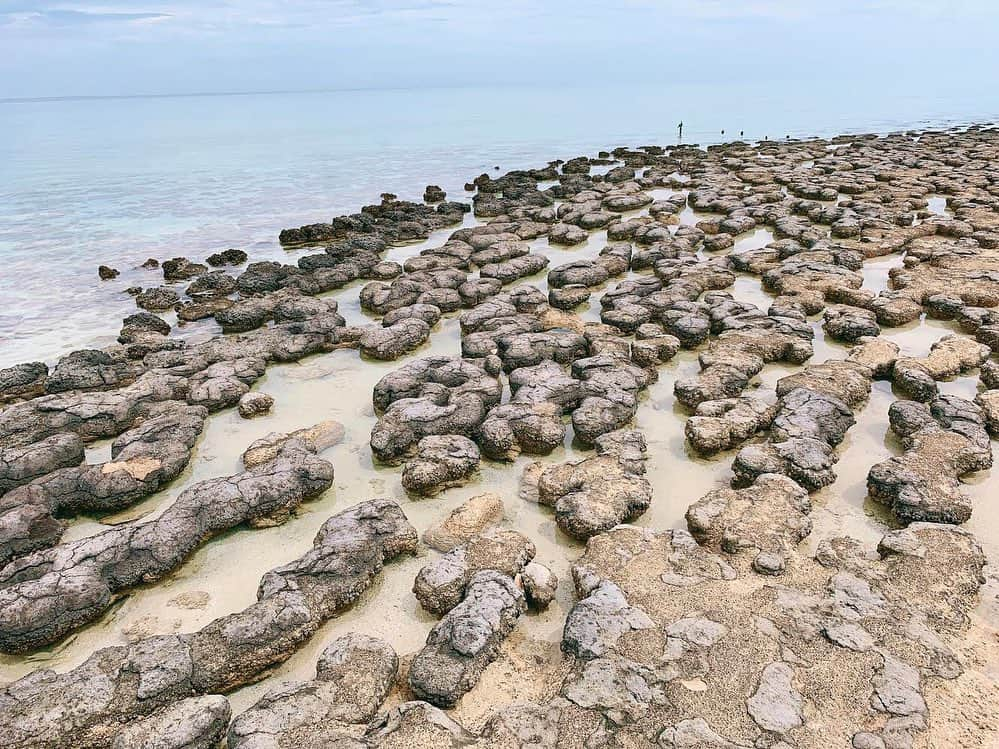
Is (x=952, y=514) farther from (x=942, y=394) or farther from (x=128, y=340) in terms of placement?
(x=128, y=340)

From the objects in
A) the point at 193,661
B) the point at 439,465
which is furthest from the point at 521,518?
the point at 193,661

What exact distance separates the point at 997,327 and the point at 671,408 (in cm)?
422

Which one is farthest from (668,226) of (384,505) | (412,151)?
(412,151)

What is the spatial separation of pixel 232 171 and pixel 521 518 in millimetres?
24786

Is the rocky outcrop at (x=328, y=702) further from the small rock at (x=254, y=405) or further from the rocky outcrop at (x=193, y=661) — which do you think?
the small rock at (x=254, y=405)

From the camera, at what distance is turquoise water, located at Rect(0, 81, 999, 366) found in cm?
1174

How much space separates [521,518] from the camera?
5160 millimetres

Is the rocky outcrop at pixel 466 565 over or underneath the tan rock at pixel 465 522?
over

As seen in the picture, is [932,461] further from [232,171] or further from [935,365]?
[232,171]

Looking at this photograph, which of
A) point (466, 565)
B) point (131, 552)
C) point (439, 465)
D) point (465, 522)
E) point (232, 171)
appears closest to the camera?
point (466, 565)

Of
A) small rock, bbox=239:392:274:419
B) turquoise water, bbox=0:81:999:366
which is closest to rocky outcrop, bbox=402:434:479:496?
small rock, bbox=239:392:274:419

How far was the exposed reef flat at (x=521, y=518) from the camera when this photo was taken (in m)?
3.38

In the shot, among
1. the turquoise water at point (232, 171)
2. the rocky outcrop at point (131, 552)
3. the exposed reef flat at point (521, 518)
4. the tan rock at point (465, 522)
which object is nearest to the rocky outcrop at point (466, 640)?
the exposed reef flat at point (521, 518)

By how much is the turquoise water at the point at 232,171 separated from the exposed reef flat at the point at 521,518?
398cm
